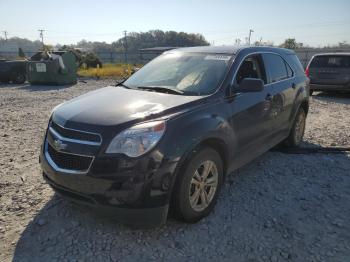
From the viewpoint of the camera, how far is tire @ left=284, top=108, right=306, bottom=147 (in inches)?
237

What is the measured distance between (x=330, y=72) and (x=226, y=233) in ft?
35.9

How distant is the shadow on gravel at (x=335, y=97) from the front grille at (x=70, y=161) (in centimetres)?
1071

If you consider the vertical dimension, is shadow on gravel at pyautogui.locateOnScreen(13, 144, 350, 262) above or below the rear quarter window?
below

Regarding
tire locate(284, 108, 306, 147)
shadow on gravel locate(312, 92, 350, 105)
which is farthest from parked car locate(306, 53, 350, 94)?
tire locate(284, 108, 306, 147)

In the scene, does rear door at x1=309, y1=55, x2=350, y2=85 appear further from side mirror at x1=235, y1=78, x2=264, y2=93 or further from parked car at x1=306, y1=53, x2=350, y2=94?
side mirror at x1=235, y1=78, x2=264, y2=93

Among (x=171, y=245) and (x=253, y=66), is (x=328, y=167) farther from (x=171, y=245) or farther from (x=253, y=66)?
(x=171, y=245)

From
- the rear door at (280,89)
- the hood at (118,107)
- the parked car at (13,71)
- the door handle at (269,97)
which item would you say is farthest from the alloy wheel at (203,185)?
the parked car at (13,71)

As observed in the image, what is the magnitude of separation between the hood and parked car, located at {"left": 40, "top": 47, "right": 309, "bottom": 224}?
10mm

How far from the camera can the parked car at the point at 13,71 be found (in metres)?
17.6

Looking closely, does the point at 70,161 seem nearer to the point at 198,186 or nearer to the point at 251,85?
the point at 198,186

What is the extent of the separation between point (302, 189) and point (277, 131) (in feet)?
3.32

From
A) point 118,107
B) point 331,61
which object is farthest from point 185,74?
point 331,61

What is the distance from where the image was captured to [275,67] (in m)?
5.25

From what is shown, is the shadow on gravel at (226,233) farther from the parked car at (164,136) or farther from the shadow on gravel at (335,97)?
the shadow on gravel at (335,97)
